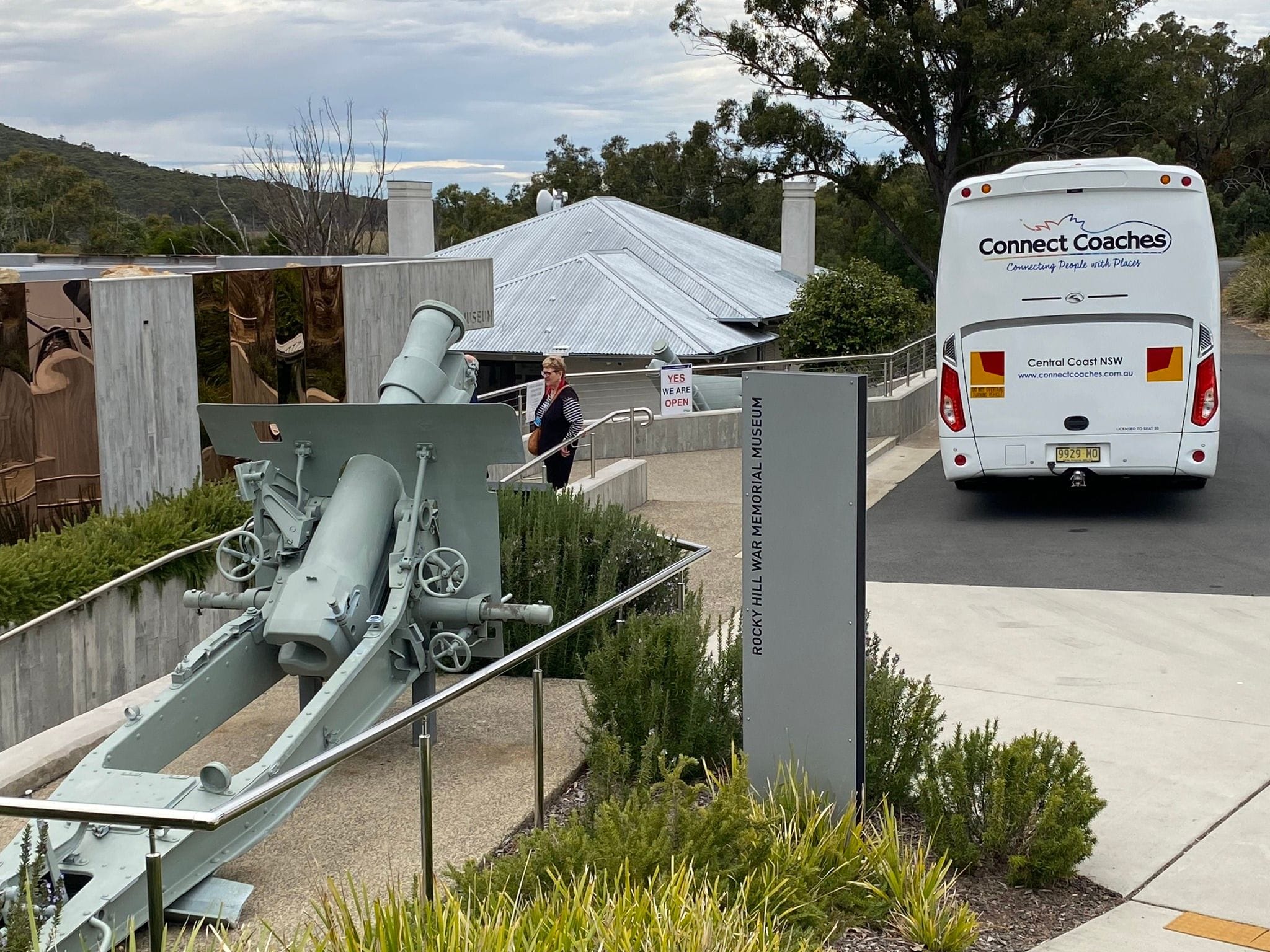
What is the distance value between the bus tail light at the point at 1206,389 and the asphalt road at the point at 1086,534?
1160 millimetres

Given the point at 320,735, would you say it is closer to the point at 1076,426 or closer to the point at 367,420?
the point at 367,420

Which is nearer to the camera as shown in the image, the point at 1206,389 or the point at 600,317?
the point at 1206,389

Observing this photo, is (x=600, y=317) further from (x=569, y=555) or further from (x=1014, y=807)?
(x=1014, y=807)

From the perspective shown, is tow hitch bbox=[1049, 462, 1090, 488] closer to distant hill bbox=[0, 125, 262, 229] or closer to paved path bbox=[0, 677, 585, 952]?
paved path bbox=[0, 677, 585, 952]

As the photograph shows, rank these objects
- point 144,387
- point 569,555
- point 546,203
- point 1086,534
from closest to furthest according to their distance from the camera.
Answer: point 569,555
point 144,387
point 1086,534
point 546,203

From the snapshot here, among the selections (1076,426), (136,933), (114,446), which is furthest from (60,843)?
(1076,426)

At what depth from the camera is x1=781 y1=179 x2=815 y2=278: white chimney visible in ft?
121

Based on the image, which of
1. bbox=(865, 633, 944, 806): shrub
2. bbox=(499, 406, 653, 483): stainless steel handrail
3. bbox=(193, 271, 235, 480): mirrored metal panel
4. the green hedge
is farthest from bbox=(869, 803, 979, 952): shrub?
bbox=(193, 271, 235, 480): mirrored metal panel

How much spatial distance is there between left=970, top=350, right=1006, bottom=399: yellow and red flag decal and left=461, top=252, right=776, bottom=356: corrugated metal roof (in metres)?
14.1

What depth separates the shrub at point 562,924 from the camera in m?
3.68

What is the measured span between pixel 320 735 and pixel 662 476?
37.2ft

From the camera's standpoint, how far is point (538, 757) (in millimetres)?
5629

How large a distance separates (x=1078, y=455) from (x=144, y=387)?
26.9 ft

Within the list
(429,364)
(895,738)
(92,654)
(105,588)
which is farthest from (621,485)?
(895,738)
